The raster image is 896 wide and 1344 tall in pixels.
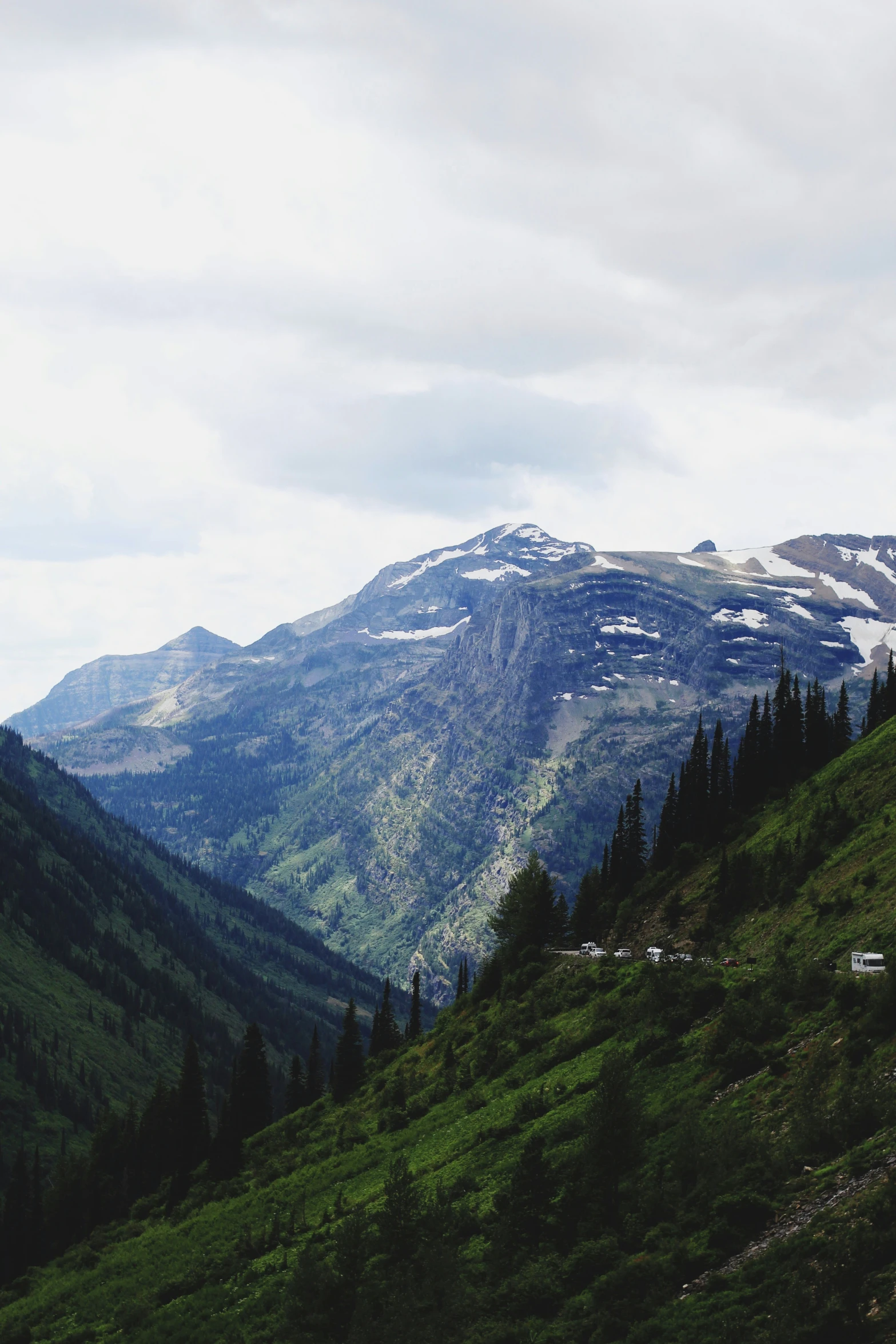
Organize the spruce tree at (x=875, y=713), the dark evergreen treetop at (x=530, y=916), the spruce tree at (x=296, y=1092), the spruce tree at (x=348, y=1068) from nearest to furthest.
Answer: the spruce tree at (x=348, y=1068) < the dark evergreen treetop at (x=530, y=916) < the spruce tree at (x=296, y=1092) < the spruce tree at (x=875, y=713)

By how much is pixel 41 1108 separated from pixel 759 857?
17027 cm

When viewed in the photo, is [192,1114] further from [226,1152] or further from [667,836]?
[667,836]

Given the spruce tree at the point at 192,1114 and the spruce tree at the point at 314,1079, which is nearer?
the spruce tree at the point at 192,1114

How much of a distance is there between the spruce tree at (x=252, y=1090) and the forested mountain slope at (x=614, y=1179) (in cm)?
1483

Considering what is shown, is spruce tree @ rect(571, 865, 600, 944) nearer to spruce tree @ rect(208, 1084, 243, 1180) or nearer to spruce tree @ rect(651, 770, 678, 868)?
spruce tree @ rect(651, 770, 678, 868)

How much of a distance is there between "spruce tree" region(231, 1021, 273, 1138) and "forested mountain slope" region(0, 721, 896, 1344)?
1483 centimetres

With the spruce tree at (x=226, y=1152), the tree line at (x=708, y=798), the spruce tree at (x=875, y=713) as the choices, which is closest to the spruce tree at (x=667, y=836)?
the tree line at (x=708, y=798)

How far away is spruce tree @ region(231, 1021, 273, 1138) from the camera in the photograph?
104625mm

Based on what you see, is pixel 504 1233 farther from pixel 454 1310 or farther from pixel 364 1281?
pixel 364 1281

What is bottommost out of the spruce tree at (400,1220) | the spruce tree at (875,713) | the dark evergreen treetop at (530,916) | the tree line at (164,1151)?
the tree line at (164,1151)

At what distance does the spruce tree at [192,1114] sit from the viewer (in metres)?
100

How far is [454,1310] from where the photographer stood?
35.9 metres

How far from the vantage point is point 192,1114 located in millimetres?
105125

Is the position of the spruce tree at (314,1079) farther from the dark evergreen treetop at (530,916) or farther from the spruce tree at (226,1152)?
the dark evergreen treetop at (530,916)
